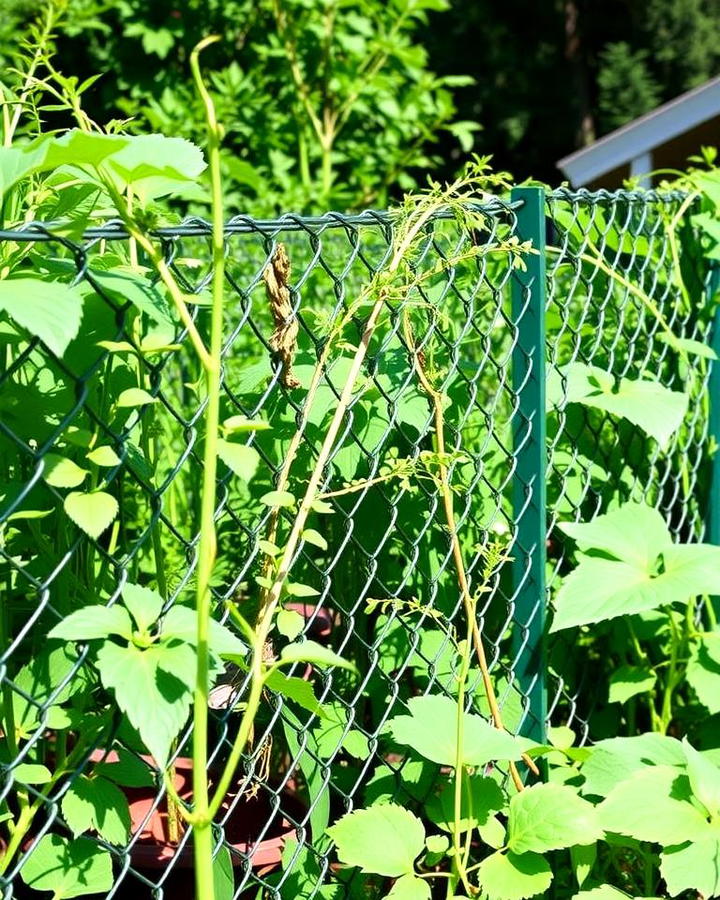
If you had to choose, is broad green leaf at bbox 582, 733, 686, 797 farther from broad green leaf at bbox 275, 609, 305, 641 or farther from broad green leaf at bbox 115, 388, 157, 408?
broad green leaf at bbox 115, 388, 157, 408

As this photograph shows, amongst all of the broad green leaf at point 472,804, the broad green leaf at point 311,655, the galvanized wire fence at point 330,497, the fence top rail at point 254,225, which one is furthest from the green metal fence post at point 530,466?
the broad green leaf at point 311,655

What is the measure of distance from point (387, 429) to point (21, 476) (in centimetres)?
58

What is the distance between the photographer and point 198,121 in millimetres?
6516

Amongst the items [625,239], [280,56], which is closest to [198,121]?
[280,56]

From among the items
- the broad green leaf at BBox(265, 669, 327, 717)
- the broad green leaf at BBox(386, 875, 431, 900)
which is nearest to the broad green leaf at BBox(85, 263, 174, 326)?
the broad green leaf at BBox(265, 669, 327, 717)

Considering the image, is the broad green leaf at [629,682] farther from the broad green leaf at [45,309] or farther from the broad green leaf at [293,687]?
the broad green leaf at [45,309]

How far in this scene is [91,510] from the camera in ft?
4.74

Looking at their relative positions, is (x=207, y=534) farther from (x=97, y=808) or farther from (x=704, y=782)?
(x=704, y=782)

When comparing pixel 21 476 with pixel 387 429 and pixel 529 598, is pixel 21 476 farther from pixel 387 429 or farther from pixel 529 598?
pixel 529 598

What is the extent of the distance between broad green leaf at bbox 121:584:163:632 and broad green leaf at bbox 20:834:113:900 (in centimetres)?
33

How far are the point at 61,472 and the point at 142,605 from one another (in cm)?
20

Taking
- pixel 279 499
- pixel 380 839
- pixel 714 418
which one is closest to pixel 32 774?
pixel 279 499

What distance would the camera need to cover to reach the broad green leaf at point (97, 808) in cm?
159

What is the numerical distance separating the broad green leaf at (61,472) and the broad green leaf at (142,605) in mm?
162
